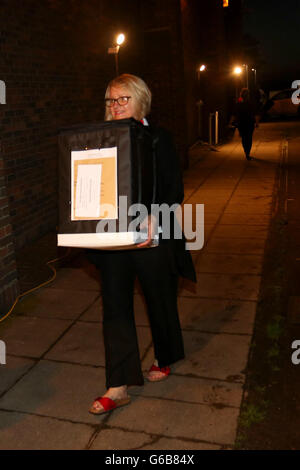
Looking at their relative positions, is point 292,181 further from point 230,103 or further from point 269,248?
point 230,103

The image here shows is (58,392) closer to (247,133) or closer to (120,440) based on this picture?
(120,440)

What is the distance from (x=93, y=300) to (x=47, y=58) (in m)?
3.81

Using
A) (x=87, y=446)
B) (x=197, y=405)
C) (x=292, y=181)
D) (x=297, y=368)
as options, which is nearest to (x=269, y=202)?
(x=292, y=181)

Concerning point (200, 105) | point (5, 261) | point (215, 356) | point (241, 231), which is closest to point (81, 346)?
point (215, 356)

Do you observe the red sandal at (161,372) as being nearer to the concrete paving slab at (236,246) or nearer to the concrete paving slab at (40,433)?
the concrete paving slab at (40,433)

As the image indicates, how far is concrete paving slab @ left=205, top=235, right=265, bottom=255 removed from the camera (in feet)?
19.8

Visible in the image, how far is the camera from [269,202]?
8.56 metres

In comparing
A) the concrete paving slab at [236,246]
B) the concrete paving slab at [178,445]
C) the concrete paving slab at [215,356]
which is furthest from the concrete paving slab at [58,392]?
the concrete paving slab at [236,246]

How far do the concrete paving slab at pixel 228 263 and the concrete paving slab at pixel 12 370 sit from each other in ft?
7.81

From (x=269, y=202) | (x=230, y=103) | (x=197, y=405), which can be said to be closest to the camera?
(x=197, y=405)

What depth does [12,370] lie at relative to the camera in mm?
3570

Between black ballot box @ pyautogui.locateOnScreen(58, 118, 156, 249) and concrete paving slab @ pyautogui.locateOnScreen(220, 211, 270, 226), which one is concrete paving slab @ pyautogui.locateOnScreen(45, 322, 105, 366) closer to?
black ballot box @ pyautogui.locateOnScreen(58, 118, 156, 249)

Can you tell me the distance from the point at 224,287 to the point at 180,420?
2.21m

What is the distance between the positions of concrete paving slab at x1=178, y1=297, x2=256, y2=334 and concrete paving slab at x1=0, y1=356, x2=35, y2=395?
4.38ft
